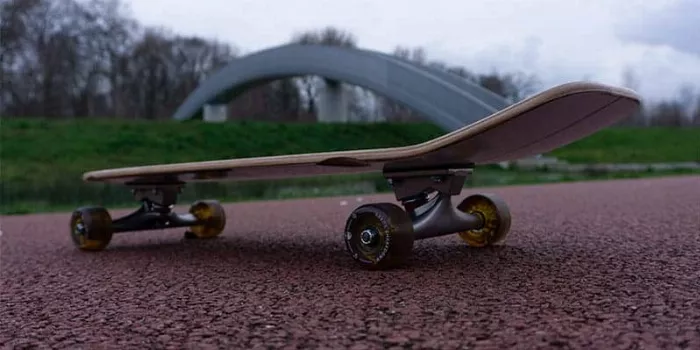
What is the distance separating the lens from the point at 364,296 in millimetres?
2094

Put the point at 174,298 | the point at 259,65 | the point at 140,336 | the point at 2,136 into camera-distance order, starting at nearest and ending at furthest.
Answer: the point at 140,336, the point at 174,298, the point at 2,136, the point at 259,65

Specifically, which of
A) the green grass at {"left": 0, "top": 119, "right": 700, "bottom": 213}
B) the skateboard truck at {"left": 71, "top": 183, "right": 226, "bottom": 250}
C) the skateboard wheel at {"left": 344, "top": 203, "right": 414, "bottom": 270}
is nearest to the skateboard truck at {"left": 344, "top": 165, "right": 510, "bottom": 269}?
the skateboard wheel at {"left": 344, "top": 203, "right": 414, "bottom": 270}

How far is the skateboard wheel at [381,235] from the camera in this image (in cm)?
245

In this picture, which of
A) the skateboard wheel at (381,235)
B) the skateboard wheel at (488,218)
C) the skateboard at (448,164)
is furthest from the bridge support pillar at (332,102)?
the skateboard wheel at (381,235)

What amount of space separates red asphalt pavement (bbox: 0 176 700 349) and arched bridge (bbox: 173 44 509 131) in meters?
16.1

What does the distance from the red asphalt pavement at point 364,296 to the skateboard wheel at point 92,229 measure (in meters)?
0.14

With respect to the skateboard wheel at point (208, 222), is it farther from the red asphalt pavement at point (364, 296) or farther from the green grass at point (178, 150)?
the green grass at point (178, 150)

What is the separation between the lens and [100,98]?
39500 millimetres

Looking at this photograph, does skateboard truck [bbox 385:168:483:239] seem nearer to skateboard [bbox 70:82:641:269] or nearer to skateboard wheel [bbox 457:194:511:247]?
skateboard [bbox 70:82:641:269]

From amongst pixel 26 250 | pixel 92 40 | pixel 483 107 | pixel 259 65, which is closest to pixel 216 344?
pixel 26 250

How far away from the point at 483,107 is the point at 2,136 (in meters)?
13.3

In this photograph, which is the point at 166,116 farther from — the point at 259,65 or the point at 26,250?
the point at 26,250

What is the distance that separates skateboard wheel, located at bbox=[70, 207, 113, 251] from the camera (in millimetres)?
3805

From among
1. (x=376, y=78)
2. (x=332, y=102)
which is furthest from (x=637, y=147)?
(x=332, y=102)
